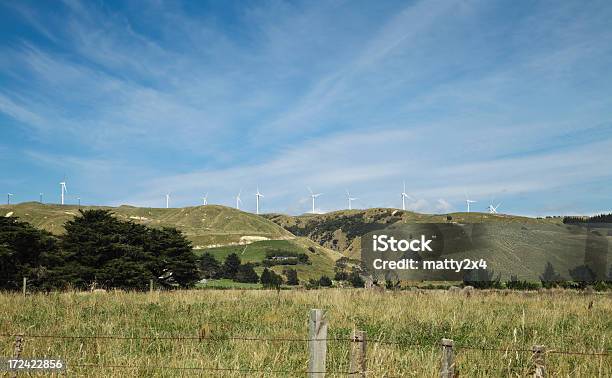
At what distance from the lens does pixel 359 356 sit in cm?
637

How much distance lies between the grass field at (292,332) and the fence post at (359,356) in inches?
46.9

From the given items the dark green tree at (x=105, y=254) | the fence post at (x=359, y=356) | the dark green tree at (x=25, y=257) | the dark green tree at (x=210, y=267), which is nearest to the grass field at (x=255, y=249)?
the dark green tree at (x=210, y=267)

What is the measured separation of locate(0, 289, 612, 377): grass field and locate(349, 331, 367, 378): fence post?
1.19m

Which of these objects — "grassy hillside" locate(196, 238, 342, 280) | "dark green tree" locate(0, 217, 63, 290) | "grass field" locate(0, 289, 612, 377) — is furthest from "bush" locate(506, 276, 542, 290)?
"grassy hillside" locate(196, 238, 342, 280)

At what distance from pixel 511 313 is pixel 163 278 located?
37736 mm

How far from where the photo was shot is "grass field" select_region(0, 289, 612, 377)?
8398mm

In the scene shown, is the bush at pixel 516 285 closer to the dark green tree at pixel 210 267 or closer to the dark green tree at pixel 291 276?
the dark green tree at pixel 210 267

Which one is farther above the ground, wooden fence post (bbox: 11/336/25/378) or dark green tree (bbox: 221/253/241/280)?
wooden fence post (bbox: 11/336/25/378)

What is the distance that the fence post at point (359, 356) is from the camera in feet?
20.8

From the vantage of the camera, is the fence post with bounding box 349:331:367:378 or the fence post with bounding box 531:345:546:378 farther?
the fence post with bounding box 349:331:367:378

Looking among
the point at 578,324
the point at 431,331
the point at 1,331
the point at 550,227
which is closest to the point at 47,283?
the point at 1,331

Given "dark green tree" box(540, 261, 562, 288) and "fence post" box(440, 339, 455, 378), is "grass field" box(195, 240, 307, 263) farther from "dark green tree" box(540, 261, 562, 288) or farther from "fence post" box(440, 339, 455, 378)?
"fence post" box(440, 339, 455, 378)

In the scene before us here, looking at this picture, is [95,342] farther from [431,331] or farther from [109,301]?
[109,301]

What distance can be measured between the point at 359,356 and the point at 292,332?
5.59m
